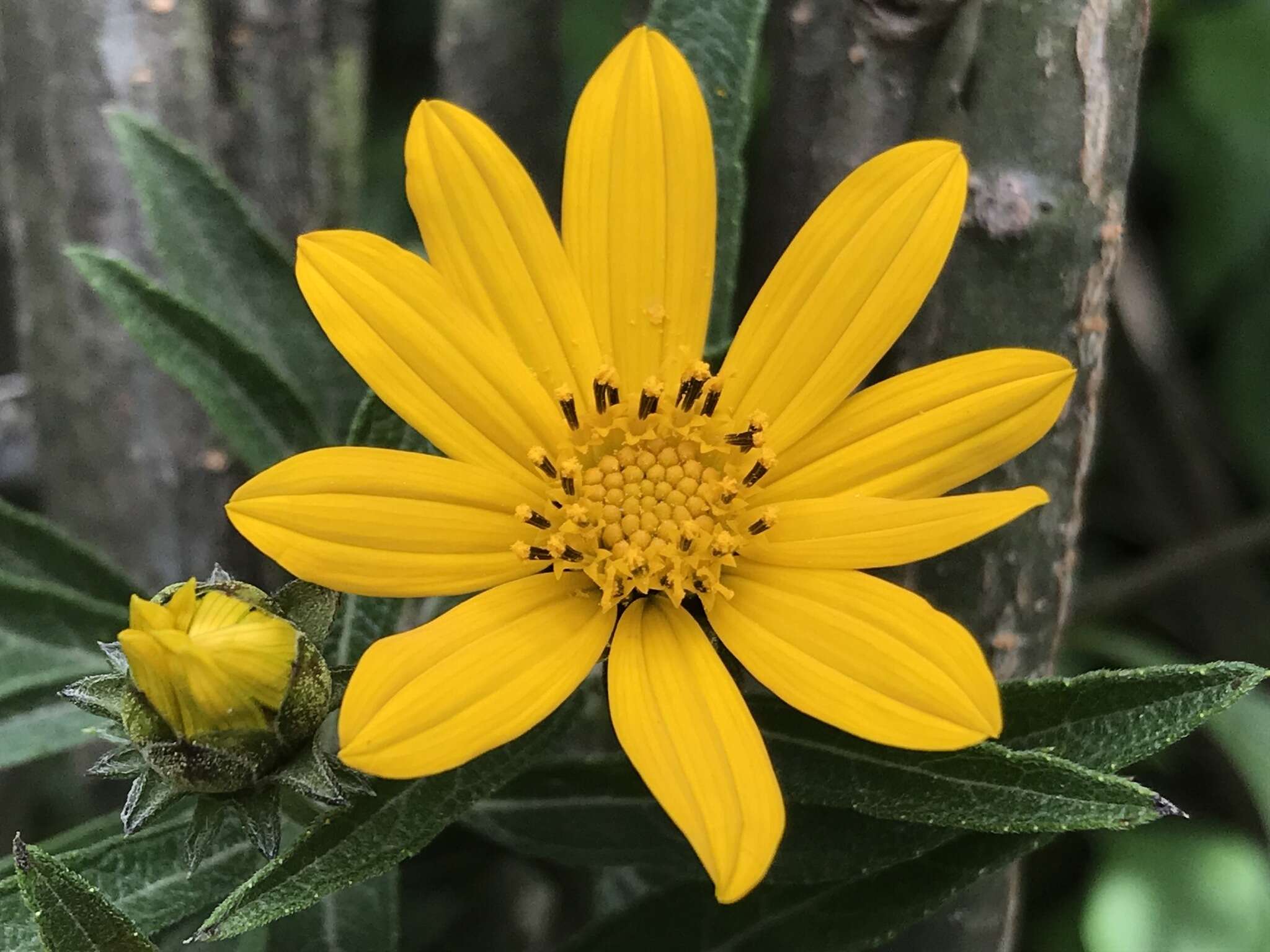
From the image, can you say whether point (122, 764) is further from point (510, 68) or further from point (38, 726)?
point (510, 68)

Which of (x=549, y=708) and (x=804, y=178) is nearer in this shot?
(x=549, y=708)

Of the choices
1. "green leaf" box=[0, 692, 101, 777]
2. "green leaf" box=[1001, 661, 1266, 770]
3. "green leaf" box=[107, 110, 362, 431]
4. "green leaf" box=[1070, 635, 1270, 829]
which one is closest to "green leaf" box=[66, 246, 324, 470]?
"green leaf" box=[107, 110, 362, 431]

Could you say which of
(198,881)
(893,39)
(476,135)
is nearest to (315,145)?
(476,135)

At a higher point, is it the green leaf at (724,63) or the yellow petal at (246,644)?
the green leaf at (724,63)

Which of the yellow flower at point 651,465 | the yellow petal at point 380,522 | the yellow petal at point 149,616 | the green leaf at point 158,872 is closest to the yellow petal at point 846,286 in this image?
the yellow flower at point 651,465

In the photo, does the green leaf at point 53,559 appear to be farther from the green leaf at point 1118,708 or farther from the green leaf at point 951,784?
the green leaf at point 1118,708

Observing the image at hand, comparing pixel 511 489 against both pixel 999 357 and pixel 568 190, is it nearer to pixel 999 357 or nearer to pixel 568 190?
pixel 568 190
